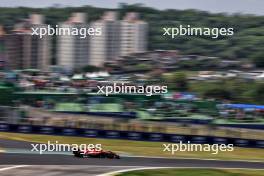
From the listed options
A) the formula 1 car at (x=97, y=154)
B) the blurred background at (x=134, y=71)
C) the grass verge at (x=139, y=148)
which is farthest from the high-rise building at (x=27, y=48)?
the formula 1 car at (x=97, y=154)

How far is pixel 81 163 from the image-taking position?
12.7m

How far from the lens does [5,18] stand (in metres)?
12.9

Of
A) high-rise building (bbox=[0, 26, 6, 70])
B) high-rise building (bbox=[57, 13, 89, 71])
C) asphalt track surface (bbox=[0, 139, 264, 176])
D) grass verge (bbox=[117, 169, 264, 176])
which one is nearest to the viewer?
asphalt track surface (bbox=[0, 139, 264, 176])

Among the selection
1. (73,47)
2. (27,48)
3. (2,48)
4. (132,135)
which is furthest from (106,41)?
(2,48)

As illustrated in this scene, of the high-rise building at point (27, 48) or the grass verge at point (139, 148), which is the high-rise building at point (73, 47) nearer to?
the high-rise building at point (27, 48)

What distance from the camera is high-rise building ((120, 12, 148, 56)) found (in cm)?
1284

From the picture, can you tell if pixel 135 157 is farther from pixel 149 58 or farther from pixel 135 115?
pixel 149 58

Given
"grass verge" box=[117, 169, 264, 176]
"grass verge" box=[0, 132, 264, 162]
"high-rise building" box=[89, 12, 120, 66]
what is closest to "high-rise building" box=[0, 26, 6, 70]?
"grass verge" box=[0, 132, 264, 162]

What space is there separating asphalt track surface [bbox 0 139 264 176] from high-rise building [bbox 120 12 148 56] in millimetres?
2481

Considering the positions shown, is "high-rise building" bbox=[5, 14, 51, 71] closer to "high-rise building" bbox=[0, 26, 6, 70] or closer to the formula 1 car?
"high-rise building" bbox=[0, 26, 6, 70]

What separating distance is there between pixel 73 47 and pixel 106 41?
765 millimetres

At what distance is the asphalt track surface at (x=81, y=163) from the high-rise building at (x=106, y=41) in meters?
2.26

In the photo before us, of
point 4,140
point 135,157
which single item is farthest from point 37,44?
point 135,157

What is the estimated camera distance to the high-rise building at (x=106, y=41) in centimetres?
1275
